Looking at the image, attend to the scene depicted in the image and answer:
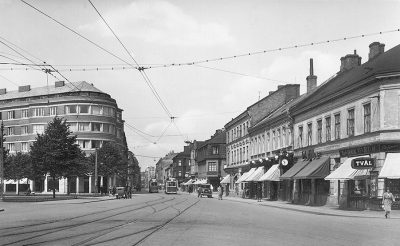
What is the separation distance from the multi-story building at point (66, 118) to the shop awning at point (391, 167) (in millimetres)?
59998

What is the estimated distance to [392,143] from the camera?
94.4 ft

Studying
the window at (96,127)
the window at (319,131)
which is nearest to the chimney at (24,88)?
the window at (96,127)

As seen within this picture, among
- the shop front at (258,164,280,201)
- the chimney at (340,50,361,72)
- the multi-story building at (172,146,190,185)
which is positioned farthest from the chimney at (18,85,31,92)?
the chimney at (340,50,361,72)

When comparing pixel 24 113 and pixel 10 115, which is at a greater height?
pixel 24 113

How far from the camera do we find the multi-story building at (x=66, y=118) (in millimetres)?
85500

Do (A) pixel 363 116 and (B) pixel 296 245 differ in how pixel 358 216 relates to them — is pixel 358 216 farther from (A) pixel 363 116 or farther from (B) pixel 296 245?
(B) pixel 296 245

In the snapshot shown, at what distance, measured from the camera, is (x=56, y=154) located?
5272 cm

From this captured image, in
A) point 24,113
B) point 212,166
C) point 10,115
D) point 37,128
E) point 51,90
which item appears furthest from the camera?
A: point 212,166

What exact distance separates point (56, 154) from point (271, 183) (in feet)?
74.1

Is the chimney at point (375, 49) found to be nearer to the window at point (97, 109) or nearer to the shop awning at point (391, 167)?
the shop awning at point (391, 167)

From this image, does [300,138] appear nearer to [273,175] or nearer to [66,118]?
[273,175]

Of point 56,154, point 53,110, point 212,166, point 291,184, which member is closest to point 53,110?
point 53,110

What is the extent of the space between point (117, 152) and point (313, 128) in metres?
42.7

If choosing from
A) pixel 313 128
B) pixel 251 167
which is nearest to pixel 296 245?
pixel 313 128
